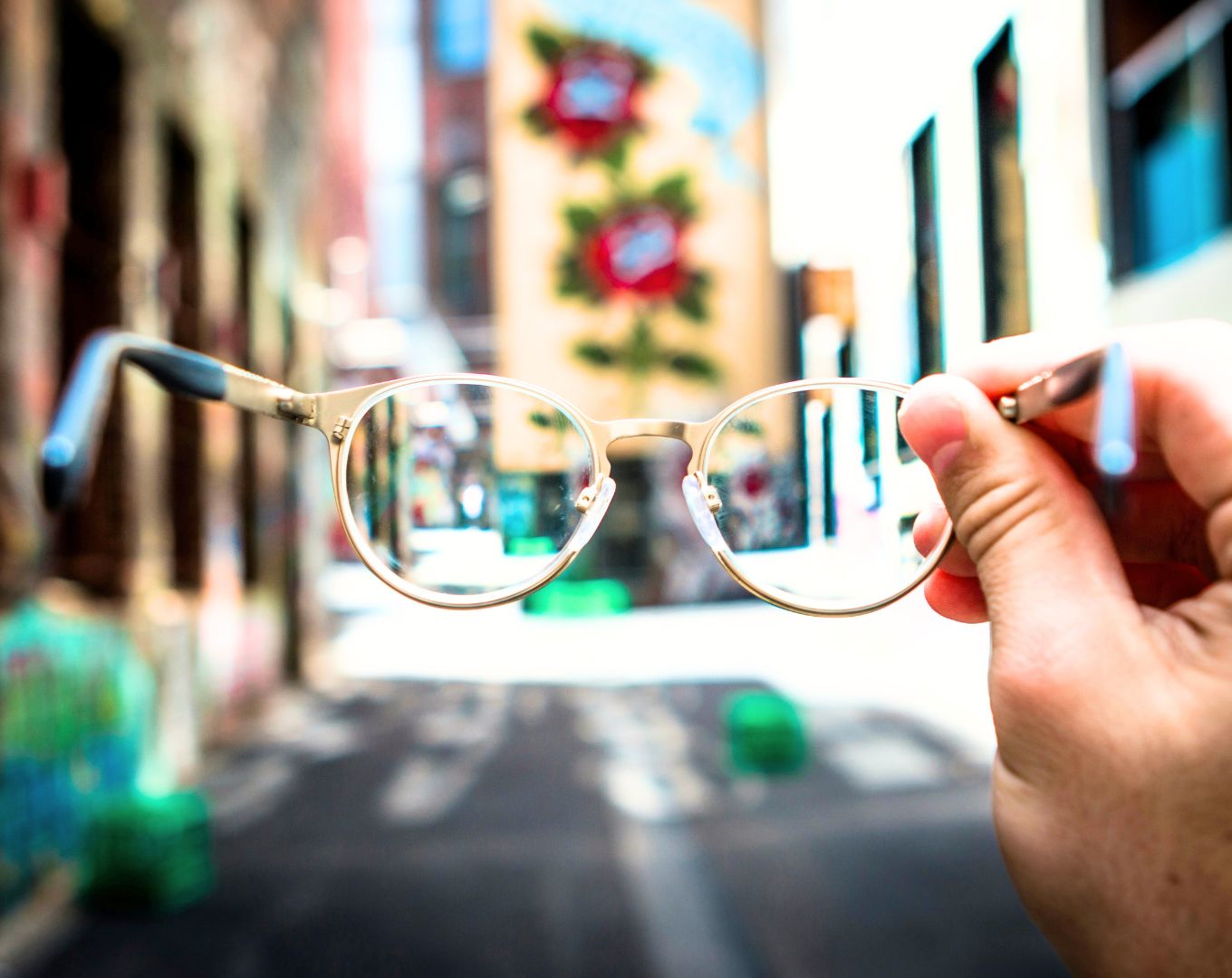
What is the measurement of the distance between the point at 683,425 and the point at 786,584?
0.64ft

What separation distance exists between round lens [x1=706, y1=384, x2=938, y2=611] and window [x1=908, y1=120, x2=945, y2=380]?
11.0 inches

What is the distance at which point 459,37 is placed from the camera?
43.3 feet

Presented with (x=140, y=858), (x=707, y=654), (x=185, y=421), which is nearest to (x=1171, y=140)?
(x=707, y=654)

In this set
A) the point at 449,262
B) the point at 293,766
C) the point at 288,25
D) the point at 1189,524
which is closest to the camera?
the point at 1189,524

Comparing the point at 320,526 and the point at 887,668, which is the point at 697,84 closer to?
the point at 887,668

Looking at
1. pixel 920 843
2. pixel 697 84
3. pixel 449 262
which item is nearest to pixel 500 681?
pixel 920 843

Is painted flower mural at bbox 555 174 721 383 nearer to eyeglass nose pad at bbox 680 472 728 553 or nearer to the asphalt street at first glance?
the asphalt street

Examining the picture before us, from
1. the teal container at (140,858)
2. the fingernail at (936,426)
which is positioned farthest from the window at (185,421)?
the fingernail at (936,426)

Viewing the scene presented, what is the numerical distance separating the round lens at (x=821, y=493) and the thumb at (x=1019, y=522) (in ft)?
0.54

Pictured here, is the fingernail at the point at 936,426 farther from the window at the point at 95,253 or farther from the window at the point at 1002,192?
the window at the point at 95,253

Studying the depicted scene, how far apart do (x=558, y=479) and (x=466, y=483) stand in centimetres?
12

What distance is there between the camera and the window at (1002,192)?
3.60ft

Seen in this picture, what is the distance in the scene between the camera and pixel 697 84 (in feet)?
21.6

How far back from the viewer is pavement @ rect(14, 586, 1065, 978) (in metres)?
2.58
